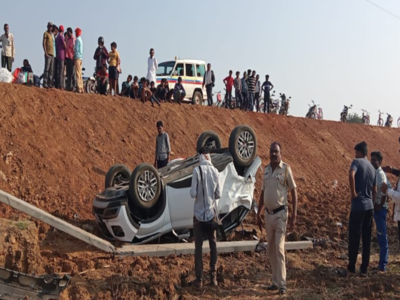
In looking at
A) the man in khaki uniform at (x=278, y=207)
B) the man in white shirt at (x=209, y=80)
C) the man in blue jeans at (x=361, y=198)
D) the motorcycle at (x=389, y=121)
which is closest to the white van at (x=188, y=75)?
the man in white shirt at (x=209, y=80)

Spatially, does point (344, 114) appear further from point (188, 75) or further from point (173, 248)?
point (173, 248)

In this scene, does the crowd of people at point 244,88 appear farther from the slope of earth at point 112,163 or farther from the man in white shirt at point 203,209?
the man in white shirt at point 203,209

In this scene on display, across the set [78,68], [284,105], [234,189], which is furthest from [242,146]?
[284,105]

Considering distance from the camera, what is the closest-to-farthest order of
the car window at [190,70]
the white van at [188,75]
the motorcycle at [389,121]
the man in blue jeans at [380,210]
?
the man in blue jeans at [380,210]
the white van at [188,75]
the car window at [190,70]
the motorcycle at [389,121]

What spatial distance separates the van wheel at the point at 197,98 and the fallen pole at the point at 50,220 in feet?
44.1

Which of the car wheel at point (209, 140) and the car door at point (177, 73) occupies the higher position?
the car door at point (177, 73)

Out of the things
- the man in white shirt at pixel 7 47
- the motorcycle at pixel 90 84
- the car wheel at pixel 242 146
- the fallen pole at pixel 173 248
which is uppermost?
the man in white shirt at pixel 7 47

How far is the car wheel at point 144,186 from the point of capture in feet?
25.6

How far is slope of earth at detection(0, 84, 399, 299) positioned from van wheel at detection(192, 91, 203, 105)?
1184mm

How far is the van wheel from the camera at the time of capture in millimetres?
20328

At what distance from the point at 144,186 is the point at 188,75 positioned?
12.8 m

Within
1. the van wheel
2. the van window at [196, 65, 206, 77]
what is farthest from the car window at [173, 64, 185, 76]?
the van wheel

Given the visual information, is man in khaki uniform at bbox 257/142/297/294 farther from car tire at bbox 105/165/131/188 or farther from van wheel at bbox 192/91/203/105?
van wheel at bbox 192/91/203/105

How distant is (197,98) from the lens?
20500 mm
